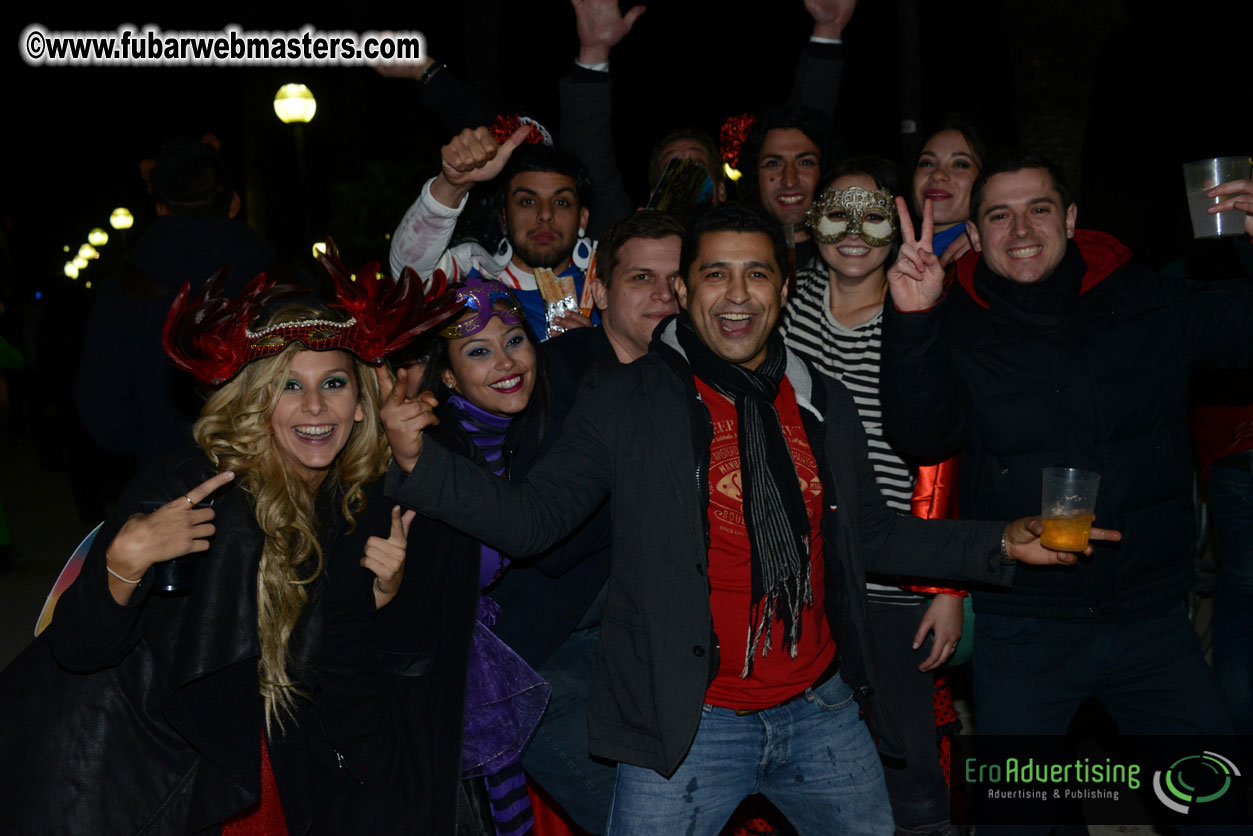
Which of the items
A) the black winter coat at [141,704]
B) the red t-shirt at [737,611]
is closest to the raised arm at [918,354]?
the red t-shirt at [737,611]

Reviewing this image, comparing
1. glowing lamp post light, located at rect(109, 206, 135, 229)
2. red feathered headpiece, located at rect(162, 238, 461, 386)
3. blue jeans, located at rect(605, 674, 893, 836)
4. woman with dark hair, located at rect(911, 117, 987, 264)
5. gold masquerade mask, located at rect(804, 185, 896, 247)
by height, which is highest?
glowing lamp post light, located at rect(109, 206, 135, 229)

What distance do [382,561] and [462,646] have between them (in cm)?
41

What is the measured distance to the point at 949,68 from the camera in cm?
2284

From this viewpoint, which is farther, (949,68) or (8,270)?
(8,270)

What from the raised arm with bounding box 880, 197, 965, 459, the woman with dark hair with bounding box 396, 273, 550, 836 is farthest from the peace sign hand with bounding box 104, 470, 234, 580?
the raised arm with bounding box 880, 197, 965, 459

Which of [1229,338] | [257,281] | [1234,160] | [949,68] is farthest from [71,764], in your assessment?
[949,68]

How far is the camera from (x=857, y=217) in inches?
153

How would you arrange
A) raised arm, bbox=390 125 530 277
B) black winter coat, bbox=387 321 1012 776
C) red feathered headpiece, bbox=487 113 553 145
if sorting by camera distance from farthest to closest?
red feathered headpiece, bbox=487 113 553 145 < raised arm, bbox=390 125 530 277 < black winter coat, bbox=387 321 1012 776

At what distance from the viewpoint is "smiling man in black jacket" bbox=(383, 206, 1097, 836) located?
2955 mm

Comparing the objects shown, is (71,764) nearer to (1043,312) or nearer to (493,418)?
(493,418)

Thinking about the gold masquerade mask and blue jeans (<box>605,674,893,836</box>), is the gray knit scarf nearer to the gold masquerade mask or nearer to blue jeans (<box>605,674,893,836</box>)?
blue jeans (<box>605,674,893,836</box>)

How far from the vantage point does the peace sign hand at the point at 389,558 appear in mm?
3301

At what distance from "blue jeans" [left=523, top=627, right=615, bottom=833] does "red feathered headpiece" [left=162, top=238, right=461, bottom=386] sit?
1196 millimetres

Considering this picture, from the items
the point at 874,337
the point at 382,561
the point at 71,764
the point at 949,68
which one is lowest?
the point at 71,764
